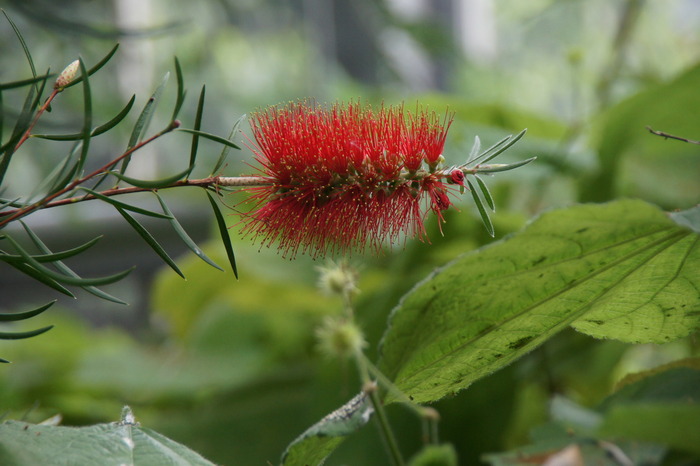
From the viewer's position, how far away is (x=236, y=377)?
0.53m

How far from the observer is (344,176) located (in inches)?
7.8

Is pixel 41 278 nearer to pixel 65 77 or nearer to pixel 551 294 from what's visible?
pixel 65 77

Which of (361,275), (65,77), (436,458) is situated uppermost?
(361,275)

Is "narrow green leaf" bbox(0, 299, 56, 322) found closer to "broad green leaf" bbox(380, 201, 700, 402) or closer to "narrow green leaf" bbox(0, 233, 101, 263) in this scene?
"narrow green leaf" bbox(0, 233, 101, 263)

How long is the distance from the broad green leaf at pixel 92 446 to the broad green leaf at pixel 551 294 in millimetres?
80

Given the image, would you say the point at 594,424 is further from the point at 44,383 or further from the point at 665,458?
the point at 44,383

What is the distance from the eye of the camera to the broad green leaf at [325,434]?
0.62ft

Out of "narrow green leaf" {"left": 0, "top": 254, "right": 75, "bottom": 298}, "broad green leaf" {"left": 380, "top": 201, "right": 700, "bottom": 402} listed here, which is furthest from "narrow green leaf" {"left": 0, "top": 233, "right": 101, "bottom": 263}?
"broad green leaf" {"left": 380, "top": 201, "right": 700, "bottom": 402}

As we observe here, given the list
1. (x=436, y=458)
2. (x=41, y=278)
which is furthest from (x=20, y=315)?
(x=436, y=458)

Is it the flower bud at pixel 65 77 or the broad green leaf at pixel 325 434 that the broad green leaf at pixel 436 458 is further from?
the flower bud at pixel 65 77

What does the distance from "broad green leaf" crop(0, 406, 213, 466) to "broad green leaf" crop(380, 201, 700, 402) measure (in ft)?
0.26

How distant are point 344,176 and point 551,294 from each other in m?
0.08

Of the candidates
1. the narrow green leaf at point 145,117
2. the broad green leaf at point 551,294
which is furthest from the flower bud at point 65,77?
the broad green leaf at point 551,294

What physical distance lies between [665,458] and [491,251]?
103 mm
